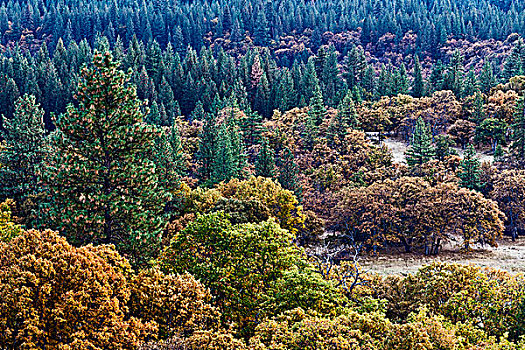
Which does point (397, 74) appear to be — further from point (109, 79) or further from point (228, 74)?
point (109, 79)

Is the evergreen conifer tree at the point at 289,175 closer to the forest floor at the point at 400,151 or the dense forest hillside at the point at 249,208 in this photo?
the dense forest hillside at the point at 249,208

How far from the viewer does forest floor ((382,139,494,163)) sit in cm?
8131

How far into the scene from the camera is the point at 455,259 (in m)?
51.0

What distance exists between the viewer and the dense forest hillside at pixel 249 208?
17.4 metres

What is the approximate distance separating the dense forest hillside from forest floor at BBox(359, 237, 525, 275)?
0.89 metres

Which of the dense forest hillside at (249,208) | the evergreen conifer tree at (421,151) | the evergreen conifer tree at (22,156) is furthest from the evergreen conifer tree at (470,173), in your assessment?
the evergreen conifer tree at (22,156)

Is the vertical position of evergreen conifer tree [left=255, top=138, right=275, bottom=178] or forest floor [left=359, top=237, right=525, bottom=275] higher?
evergreen conifer tree [left=255, top=138, right=275, bottom=178]

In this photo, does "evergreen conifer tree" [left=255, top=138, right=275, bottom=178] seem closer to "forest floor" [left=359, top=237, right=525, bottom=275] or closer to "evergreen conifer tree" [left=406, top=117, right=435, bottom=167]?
"forest floor" [left=359, top=237, right=525, bottom=275]

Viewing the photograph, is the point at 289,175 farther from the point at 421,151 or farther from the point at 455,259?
the point at 455,259

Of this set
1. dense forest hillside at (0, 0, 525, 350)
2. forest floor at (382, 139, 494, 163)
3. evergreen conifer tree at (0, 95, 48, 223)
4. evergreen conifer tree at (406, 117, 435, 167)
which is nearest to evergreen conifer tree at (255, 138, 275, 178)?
dense forest hillside at (0, 0, 525, 350)

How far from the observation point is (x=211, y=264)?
2475 cm

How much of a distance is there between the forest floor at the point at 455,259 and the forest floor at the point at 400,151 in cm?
2781

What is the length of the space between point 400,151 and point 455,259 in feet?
133

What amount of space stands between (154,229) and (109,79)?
31.8 ft
